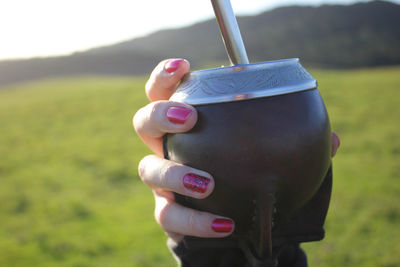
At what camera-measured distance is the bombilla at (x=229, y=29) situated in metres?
0.79

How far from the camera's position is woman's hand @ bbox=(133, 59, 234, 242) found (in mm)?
715

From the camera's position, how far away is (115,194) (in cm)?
462

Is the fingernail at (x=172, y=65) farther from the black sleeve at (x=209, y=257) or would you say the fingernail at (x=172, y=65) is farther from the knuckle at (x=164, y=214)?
the black sleeve at (x=209, y=257)

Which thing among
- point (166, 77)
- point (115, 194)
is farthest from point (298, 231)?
point (115, 194)

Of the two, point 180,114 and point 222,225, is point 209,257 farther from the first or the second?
point 180,114

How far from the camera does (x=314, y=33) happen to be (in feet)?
78.1

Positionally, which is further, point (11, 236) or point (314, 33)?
point (314, 33)

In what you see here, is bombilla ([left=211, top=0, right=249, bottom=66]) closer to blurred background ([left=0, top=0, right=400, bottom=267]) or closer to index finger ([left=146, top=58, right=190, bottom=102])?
index finger ([left=146, top=58, right=190, bottom=102])

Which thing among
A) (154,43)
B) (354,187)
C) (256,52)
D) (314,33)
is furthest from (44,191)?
(154,43)

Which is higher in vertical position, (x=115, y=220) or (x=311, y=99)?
(x=311, y=99)

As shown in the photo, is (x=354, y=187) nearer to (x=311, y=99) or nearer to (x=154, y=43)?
(x=311, y=99)

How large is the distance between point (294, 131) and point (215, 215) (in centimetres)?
25

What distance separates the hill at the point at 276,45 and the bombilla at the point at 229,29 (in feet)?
58.8

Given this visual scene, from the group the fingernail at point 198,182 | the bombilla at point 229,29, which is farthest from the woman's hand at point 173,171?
the bombilla at point 229,29
